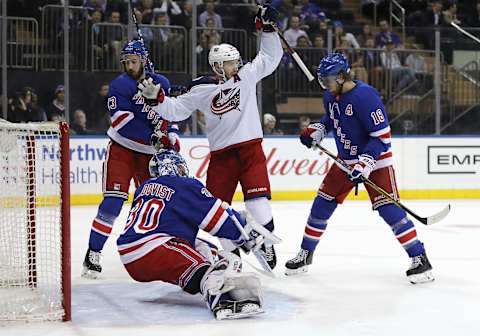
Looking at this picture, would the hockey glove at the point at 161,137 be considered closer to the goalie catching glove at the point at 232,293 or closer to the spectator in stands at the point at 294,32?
the goalie catching glove at the point at 232,293

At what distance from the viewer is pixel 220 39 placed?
9055 mm

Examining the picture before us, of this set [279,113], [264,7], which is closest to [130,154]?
[264,7]

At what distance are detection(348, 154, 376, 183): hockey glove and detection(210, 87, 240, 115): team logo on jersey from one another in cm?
71

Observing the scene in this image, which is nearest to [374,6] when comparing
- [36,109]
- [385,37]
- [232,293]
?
Result: [385,37]

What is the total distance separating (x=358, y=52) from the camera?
9414 millimetres

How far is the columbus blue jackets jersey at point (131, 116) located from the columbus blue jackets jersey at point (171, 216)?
1.07 metres

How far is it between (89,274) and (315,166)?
15.2 feet

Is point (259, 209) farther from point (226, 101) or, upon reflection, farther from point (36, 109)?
point (36, 109)

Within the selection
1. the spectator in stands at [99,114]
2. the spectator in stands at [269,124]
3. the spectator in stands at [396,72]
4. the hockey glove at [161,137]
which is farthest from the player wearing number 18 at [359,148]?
the spectator in stands at [396,72]

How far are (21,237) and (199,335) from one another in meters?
1.04

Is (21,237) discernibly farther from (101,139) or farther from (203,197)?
(101,139)

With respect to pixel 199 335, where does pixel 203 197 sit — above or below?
above

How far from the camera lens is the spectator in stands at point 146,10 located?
9.06m

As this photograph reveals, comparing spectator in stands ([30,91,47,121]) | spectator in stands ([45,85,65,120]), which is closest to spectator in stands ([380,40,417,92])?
spectator in stands ([45,85,65,120])
